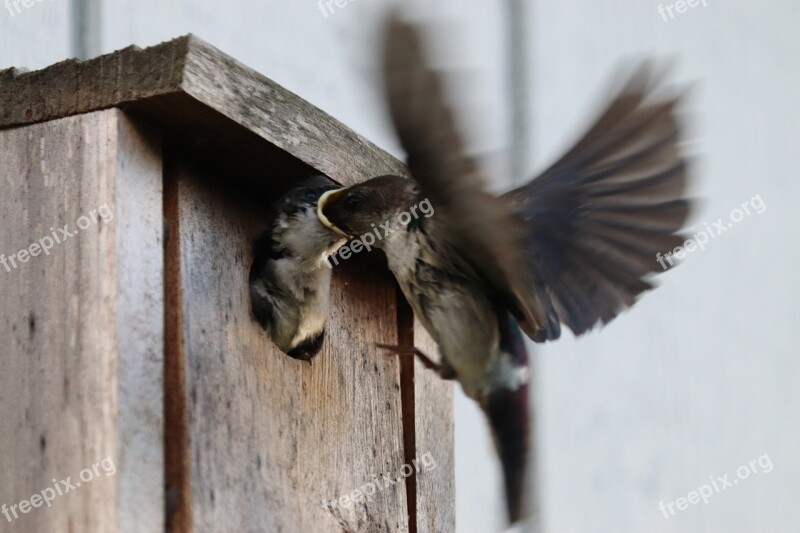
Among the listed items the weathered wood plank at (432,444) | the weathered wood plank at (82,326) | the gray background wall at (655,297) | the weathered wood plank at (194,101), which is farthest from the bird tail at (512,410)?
the gray background wall at (655,297)

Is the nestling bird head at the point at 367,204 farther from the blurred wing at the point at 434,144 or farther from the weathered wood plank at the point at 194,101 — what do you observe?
the blurred wing at the point at 434,144

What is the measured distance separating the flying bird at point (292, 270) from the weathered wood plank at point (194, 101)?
0.04 m

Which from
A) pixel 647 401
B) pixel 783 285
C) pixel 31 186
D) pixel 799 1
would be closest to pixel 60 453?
pixel 31 186

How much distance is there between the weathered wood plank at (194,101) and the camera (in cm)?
100

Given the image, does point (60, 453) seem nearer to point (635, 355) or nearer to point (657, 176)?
point (657, 176)

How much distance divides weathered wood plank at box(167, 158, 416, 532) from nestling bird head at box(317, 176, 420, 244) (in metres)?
0.08

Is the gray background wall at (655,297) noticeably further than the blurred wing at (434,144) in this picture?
Yes

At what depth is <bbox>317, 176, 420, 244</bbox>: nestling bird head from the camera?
1.19 meters

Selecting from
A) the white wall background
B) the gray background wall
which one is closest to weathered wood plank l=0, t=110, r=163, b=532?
the gray background wall

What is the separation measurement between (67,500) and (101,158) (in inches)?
11.0

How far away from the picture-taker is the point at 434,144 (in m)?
0.89

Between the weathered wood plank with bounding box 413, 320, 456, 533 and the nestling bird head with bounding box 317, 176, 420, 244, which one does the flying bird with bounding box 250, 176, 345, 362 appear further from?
the weathered wood plank with bounding box 413, 320, 456, 533

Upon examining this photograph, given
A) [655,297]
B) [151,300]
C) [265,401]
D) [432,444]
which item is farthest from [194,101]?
[655,297]

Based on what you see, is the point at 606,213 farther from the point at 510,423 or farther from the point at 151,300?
the point at 151,300
